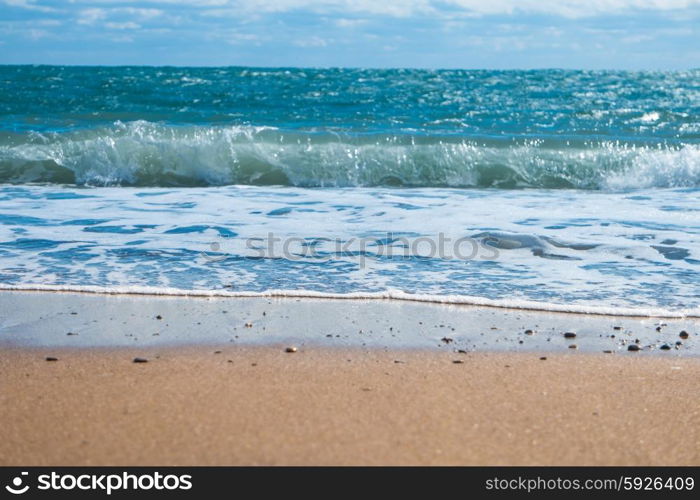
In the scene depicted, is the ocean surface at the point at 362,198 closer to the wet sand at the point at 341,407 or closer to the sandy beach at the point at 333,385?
the sandy beach at the point at 333,385

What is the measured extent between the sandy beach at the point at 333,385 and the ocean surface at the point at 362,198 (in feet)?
1.37

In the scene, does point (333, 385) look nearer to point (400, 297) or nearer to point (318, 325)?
point (318, 325)

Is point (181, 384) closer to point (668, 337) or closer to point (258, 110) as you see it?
point (668, 337)

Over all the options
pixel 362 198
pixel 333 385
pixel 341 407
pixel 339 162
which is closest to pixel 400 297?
pixel 333 385

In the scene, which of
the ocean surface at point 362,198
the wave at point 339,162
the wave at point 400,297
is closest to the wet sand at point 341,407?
the wave at point 400,297

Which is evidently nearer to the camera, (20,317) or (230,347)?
(230,347)

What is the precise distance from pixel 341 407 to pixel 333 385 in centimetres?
25

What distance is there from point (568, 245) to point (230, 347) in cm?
306

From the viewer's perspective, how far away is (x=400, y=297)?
439cm

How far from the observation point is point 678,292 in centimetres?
450

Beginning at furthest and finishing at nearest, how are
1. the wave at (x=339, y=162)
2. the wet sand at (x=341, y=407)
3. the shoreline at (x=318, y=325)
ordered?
the wave at (x=339, y=162) < the shoreline at (x=318, y=325) < the wet sand at (x=341, y=407)

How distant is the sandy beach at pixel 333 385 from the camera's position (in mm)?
2477
